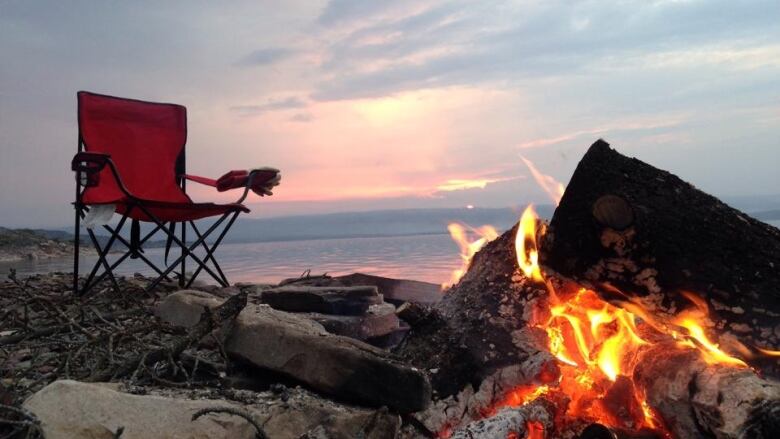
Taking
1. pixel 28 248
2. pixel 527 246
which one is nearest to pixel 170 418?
pixel 527 246

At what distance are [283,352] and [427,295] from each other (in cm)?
273

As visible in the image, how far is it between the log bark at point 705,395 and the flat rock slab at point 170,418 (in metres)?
0.93

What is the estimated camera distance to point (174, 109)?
5895mm

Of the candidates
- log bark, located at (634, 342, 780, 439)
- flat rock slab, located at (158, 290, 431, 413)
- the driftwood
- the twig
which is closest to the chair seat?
the driftwood

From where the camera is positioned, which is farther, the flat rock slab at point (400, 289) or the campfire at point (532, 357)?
the flat rock slab at point (400, 289)

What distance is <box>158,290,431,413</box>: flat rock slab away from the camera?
2.11 metres

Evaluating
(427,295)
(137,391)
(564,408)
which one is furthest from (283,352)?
(427,295)

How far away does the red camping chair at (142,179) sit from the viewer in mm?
4488

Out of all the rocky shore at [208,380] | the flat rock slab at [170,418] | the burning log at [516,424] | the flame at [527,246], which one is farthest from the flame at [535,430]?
the flame at [527,246]

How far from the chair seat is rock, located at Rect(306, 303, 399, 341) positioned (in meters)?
1.65

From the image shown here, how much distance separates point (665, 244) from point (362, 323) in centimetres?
189

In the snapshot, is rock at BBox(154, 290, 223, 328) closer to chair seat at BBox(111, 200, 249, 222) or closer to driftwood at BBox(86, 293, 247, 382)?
driftwood at BBox(86, 293, 247, 382)

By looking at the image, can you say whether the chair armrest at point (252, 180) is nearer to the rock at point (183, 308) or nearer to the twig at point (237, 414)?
the rock at point (183, 308)

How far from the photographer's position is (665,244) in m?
2.01
